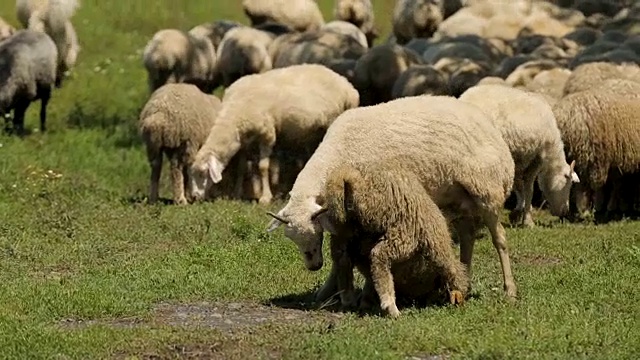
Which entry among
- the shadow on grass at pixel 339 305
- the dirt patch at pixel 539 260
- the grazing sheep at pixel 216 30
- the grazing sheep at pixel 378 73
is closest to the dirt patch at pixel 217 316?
the shadow on grass at pixel 339 305

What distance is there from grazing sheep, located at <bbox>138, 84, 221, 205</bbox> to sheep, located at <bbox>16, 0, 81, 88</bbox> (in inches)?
280

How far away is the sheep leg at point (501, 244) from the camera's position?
9961mm

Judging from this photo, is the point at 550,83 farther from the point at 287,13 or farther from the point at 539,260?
the point at 287,13

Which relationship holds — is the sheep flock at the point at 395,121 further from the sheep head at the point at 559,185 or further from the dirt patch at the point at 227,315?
the dirt patch at the point at 227,315

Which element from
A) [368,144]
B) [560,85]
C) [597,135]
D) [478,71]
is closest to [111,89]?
[478,71]

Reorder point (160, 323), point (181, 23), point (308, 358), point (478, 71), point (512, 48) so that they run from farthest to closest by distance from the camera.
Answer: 1. point (181, 23)
2. point (512, 48)
3. point (478, 71)
4. point (160, 323)
5. point (308, 358)

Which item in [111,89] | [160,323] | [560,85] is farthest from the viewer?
[111,89]

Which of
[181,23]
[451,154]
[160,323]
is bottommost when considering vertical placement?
[181,23]

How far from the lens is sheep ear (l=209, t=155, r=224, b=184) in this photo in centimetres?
1521

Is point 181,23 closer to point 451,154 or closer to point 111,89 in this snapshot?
point 111,89

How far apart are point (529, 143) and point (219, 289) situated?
4.31 metres

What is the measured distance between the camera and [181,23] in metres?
30.8

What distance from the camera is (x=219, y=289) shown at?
10.4 m

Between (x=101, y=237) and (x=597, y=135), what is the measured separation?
5271 millimetres
